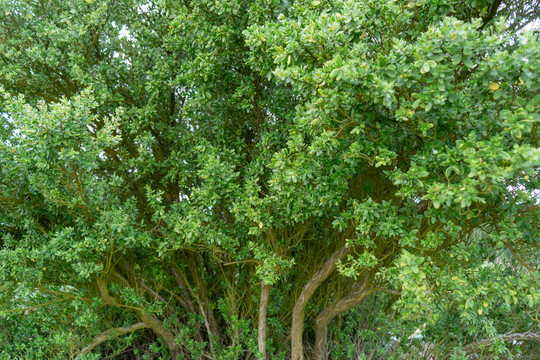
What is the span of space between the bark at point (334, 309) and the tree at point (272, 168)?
39 mm

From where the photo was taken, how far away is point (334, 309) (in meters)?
5.85

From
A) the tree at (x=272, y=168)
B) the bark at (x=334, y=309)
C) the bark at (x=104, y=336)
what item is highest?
the tree at (x=272, y=168)

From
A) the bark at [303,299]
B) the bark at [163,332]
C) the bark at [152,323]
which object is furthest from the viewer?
the bark at [163,332]

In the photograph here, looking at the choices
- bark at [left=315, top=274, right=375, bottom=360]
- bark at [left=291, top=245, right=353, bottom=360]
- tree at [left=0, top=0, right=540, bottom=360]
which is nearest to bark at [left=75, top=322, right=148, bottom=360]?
tree at [left=0, top=0, right=540, bottom=360]

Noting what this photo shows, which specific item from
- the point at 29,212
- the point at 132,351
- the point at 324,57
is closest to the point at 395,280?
the point at 324,57

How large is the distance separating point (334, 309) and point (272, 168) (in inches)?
104

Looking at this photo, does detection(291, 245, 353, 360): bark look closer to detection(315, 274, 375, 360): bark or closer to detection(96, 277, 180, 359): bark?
detection(315, 274, 375, 360): bark

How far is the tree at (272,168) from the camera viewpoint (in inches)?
127

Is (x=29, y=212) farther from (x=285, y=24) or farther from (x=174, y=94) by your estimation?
(x=285, y=24)

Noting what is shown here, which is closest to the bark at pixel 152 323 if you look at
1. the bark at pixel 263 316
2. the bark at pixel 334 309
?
the bark at pixel 263 316

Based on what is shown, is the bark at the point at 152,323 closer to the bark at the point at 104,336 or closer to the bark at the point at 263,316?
the bark at the point at 104,336

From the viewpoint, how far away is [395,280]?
373cm

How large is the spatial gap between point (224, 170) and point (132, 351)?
15.7ft

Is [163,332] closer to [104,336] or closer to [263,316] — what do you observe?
[104,336]
